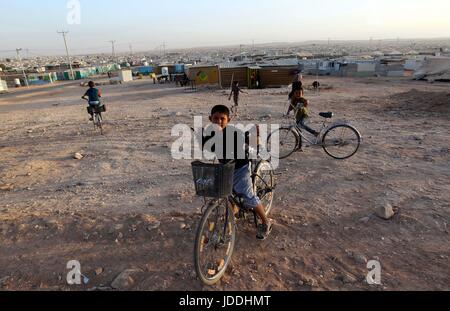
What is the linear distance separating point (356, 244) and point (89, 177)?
5.31 meters

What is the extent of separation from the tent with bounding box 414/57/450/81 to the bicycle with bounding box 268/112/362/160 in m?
24.7

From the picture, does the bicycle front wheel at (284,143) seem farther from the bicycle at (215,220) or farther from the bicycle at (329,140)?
the bicycle at (215,220)

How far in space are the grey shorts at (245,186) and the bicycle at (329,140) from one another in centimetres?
375

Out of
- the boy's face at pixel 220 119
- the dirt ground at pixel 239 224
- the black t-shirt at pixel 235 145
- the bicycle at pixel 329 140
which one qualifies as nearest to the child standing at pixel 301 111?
the bicycle at pixel 329 140

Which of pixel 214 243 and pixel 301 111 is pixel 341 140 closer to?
pixel 301 111

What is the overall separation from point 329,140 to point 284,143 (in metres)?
1.09

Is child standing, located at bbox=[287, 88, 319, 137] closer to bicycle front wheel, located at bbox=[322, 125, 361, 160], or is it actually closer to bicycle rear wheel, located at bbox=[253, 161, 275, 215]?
bicycle front wheel, located at bbox=[322, 125, 361, 160]

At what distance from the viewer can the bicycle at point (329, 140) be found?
6.94m

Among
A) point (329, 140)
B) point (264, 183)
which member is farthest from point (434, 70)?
point (264, 183)

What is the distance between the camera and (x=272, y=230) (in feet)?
13.7

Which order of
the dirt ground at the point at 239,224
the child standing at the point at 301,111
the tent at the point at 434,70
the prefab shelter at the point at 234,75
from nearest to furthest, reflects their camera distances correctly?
the dirt ground at the point at 239,224
the child standing at the point at 301,111
the tent at the point at 434,70
the prefab shelter at the point at 234,75

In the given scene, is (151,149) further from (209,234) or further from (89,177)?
(209,234)
